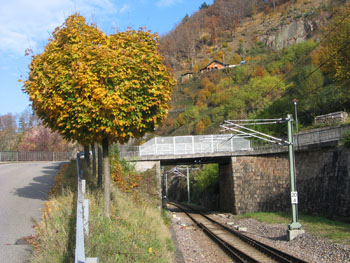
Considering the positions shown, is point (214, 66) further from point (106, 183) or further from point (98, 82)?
point (98, 82)

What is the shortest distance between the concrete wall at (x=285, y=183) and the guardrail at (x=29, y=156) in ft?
65.9

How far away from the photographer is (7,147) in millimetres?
59844

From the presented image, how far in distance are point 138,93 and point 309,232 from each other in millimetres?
12031

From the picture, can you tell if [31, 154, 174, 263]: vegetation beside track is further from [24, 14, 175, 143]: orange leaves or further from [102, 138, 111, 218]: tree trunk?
[24, 14, 175, 143]: orange leaves

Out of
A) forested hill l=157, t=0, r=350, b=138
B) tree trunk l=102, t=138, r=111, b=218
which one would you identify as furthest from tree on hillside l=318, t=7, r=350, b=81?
tree trunk l=102, t=138, r=111, b=218

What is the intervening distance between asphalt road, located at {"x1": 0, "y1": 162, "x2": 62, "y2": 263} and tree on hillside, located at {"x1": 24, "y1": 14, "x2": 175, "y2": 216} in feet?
8.02

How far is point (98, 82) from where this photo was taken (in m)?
10.1

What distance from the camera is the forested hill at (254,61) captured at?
51.1 metres

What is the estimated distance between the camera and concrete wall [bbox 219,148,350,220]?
22.1m

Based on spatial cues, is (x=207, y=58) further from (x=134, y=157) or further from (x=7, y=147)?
(x=134, y=157)

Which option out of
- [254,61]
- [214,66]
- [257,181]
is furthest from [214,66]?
[257,181]

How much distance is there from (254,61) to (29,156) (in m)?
76.8

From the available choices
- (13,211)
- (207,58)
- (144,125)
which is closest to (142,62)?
(144,125)

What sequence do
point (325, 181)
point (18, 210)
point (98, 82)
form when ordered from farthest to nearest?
point (325, 181)
point (18, 210)
point (98, 82)
